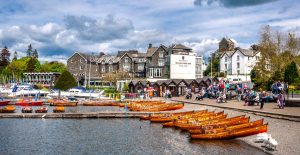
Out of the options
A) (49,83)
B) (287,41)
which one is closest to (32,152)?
(287,41)

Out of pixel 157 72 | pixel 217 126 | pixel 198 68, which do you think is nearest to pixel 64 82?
pixel 157 72

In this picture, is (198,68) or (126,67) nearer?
(198,68)

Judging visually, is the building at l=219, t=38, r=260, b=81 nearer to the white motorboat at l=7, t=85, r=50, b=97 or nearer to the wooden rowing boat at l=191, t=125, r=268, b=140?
the white motorboat at l=7, t=85, r=50, b=97

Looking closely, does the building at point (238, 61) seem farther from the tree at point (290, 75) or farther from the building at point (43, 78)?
the building at point (43, 78)

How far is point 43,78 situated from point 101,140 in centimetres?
11596

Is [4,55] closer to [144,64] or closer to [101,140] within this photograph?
[144,64]

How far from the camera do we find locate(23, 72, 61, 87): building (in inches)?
5374

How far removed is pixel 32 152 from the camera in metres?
26.1

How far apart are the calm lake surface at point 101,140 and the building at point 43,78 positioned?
96541 millimetres

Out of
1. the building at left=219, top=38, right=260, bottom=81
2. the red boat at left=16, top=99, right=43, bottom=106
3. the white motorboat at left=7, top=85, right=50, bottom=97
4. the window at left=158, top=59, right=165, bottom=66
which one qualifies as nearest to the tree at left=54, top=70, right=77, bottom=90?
the white motorboat at left=7, top=85, right=50, bottom=97

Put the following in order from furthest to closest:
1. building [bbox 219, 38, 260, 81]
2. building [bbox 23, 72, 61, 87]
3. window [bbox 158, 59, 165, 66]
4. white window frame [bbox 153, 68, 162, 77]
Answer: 1. building [bbox 23, 72, 61, 87]
2. building [bbox 219, 38, 260, 81]
3. window [bbox 158, 59, 165, 66]
4. white window frame [bbox 153, 68, 162, 77]

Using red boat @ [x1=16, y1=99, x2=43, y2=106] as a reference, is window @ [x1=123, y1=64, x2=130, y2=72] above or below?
above

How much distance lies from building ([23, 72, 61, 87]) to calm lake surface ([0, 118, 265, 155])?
96541 mm

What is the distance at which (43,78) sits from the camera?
461 ft
